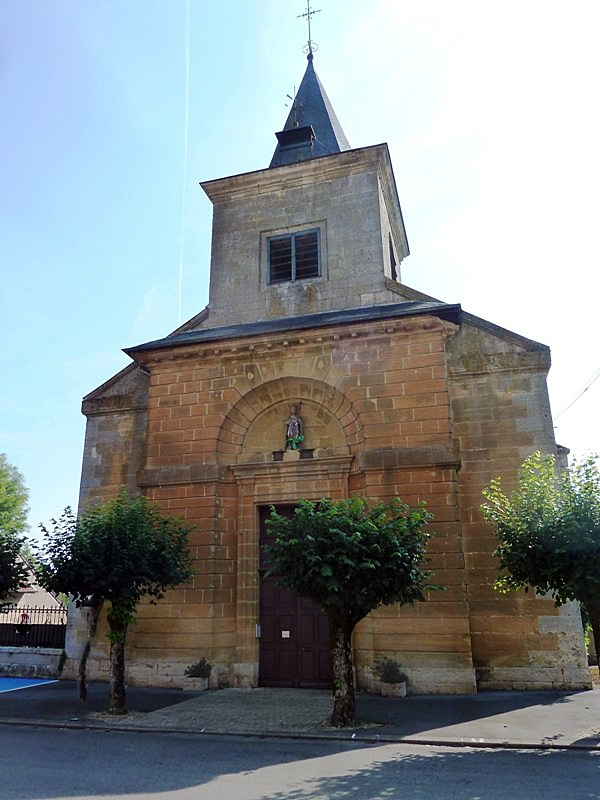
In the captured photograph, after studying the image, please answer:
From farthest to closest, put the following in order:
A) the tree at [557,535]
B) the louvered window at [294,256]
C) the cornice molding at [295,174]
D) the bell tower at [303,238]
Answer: the cornice molding at [295,174]
the louvered window at [294,256]
the bell tower at [303,238]
the tree at [557,535]

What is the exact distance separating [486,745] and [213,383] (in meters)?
9.35

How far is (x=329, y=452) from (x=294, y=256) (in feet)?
19.3

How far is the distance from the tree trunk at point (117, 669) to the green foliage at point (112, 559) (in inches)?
2.1

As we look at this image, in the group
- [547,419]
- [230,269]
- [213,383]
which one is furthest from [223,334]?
[547,419]

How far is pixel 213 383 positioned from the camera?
1455 centimetres

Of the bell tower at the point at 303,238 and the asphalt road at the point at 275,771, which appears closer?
the asphalt road at the point at 275,771

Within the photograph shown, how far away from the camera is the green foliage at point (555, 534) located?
867 centimetres

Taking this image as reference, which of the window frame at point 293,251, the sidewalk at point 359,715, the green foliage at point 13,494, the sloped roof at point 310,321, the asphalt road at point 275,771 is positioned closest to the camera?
the asphalt road at point 275,771

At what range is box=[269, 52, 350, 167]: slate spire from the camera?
18.7 metres

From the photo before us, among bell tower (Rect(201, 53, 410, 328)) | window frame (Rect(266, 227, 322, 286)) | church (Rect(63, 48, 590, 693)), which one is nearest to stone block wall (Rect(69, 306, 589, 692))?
church (Rect(63, 48, 590, 693))

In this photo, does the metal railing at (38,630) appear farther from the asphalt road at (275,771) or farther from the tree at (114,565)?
the asphalt road at (275,771)

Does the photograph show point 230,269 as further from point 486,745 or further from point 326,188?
point 486,745

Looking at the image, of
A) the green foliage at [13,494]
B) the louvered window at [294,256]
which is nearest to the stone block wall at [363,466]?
the louvered window at [294,256]

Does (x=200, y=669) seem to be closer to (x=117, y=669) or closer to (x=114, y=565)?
(x=117, y=669)
